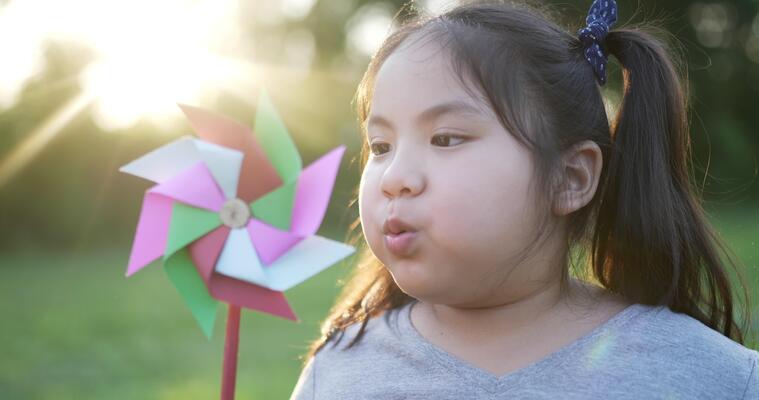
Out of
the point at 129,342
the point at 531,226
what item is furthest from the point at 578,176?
the point at 129,342

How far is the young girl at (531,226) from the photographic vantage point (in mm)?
1402

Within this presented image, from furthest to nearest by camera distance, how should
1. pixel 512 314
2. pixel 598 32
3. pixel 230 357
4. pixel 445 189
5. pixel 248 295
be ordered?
pixel 248 295, pixel 230 357, pixel 598 32, pixel 512 314, pixel 445 189

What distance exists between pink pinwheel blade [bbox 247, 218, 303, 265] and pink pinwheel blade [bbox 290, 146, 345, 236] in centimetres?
3

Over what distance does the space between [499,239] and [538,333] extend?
7.4 inches

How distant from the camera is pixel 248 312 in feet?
18.5

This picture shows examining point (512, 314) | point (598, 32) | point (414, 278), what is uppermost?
point (598, 32)

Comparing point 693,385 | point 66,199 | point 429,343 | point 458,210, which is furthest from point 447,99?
point 66,199

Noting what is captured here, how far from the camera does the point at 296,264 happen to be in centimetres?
193

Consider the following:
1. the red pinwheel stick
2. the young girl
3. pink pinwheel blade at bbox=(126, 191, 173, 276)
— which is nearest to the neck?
the young girl

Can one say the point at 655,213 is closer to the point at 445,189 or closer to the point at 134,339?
the point at 445,189

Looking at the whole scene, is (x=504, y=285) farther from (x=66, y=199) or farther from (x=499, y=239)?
(x=66, y=199)

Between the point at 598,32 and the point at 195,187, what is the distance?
0.89m

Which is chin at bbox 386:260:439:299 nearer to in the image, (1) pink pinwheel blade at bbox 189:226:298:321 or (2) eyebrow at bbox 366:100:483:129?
(2) eyebrow at bbox 366:100:483:129

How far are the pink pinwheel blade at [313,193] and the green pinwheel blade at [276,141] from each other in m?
0.03
